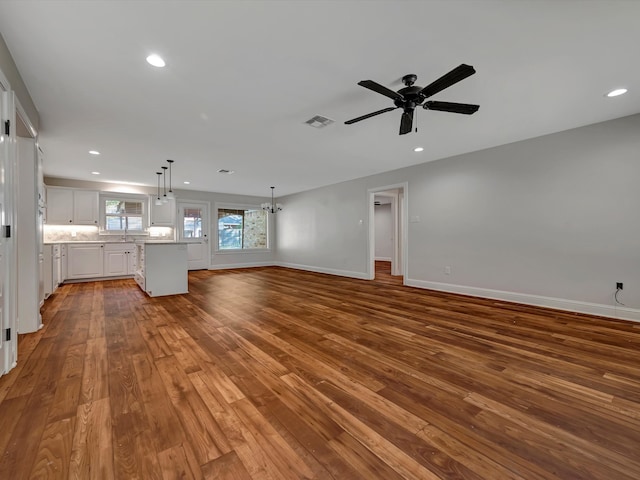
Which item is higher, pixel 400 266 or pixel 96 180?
pixel 96 180

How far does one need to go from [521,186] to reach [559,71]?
2.18 metres

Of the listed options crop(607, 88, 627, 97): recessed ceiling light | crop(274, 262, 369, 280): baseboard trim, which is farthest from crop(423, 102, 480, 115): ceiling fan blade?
crop(274, 262, 369, 280): baseboard trim

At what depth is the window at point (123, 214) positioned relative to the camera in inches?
277

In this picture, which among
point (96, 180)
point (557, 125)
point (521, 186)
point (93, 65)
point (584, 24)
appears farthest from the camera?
point (96, 180)

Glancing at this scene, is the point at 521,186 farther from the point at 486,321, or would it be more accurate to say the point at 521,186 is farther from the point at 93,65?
the point at 93,65

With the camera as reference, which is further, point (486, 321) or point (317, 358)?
point (486, 321)

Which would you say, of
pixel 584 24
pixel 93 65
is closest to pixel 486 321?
pixel 584 24

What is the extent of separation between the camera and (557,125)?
366 centimetres

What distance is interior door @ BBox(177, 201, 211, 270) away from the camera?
825cm

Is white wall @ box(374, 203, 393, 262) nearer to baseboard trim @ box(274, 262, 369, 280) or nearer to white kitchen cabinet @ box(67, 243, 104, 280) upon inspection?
baseboard trim @ box(274, 262, 369, 280)

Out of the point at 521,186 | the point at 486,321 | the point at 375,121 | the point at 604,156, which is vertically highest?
the point at 375,121

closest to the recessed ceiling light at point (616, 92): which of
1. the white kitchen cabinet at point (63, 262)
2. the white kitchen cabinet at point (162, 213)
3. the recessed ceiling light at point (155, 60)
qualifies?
the recessed ceiling light at point (155, 60)

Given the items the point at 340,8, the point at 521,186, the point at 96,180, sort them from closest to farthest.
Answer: the point at 340,8 → the point at 521,186 → the point at 96,180

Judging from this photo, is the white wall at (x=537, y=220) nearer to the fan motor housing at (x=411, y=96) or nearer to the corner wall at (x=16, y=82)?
the fan motor housing at (x=411, y=96)
